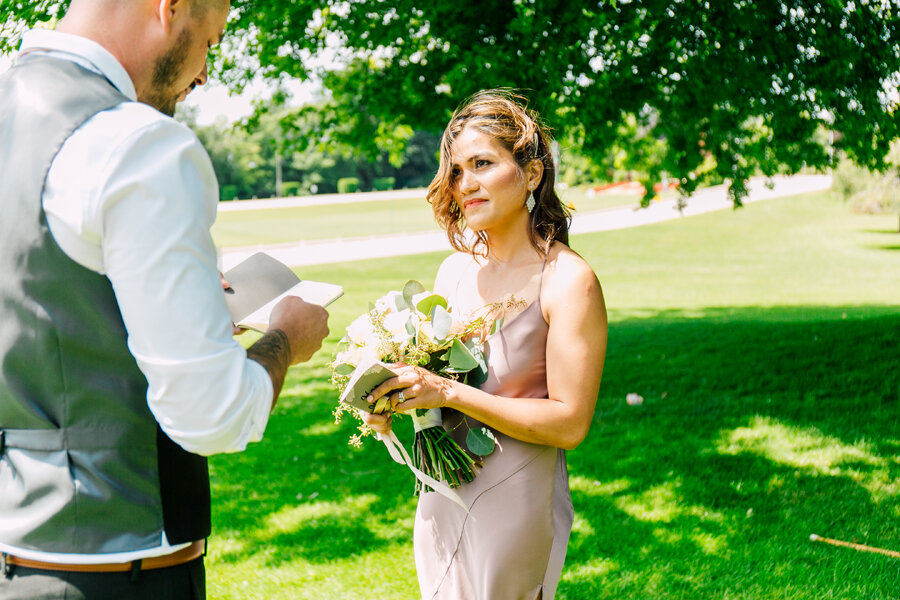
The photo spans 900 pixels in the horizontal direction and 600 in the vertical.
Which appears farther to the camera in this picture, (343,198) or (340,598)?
(343,198)

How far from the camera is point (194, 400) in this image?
154 cm

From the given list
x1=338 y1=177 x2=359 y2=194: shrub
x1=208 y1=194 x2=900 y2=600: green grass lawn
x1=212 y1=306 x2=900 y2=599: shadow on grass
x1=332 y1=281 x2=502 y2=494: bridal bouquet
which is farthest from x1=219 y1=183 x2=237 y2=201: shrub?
x1=332 y1=281 x2=502 y2=494: bridal bouquet

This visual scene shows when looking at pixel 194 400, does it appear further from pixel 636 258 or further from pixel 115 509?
pixel 636 258

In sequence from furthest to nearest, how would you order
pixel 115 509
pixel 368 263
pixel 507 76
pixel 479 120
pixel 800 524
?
pixel 368 263
pixel 507 76
pixel 800 524
pixel 479 120
pixel 115 509

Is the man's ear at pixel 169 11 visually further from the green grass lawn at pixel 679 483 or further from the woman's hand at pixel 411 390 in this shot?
the green grass lawn at pixel 679 483

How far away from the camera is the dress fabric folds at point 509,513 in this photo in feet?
8.88

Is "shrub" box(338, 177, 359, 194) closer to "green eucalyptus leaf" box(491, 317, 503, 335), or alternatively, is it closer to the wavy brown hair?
the wavy brown hair

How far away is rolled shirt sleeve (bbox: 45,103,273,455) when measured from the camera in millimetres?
1475

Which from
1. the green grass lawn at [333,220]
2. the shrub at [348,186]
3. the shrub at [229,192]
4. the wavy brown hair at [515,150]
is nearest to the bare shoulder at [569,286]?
the wavy brown hair at [515,150]

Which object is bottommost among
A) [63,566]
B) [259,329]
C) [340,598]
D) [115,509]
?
[340,598]

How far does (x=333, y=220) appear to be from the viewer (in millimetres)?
62750

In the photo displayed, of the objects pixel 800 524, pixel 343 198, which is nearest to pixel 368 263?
pixel 800 524

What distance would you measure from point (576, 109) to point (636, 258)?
71.9ft

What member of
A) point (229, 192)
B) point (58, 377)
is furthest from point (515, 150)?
point (229, 192)
